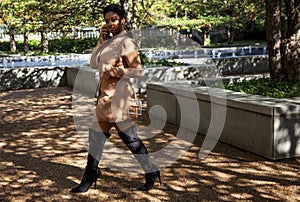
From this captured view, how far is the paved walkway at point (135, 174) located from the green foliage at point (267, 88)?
1.25 metres

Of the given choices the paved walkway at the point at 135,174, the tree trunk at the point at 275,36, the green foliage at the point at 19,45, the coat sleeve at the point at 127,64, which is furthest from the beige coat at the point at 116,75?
the green foliage at the point at 19,45

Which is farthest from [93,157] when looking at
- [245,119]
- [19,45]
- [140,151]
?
[19,45]

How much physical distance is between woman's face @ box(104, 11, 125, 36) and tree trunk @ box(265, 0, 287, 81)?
4.60 meters

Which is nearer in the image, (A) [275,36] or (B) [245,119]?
(B) [245,119]

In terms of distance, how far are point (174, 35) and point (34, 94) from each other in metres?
24.5

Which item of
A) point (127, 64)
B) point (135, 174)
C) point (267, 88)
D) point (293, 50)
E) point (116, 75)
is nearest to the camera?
point (116, 75)

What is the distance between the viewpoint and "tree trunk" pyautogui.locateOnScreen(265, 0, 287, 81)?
8.70 metres

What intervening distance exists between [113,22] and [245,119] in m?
2.76

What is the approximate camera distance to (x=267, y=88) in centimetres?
806

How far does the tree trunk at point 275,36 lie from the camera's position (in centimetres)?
870

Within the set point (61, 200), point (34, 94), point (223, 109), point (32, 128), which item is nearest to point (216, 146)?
point (223, 109)

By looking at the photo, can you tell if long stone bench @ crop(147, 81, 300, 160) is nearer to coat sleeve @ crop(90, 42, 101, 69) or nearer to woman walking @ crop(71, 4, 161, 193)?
woman walking @ crop(71, 4, 161, 193)

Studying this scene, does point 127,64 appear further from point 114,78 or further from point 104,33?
point 104,33

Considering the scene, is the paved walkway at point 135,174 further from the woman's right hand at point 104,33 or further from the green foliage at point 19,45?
the green foliage at point 19,45
